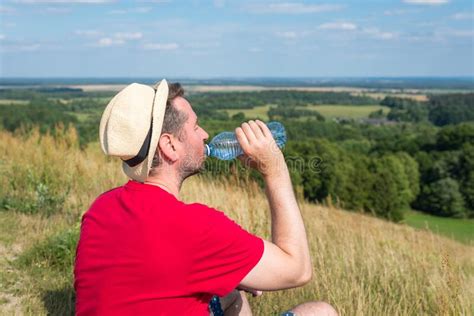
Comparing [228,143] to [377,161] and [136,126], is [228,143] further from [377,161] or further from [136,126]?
[377,161]

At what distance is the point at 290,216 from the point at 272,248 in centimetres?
17

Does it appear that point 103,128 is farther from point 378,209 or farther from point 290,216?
point 378,209

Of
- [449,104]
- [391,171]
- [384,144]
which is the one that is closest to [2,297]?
[391,171]

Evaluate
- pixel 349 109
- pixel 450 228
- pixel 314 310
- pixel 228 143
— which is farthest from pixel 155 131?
pixel 349 109

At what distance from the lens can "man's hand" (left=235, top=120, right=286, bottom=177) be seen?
86.2 inches

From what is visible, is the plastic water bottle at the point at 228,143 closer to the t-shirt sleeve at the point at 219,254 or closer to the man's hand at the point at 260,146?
the man's hand at the point at 260,146

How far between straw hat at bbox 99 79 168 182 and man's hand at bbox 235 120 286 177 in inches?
12.1

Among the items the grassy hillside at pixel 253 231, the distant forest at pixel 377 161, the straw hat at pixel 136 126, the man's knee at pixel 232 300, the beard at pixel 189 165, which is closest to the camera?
the straw hat at pixel 136 126

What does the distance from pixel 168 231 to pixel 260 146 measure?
484 mm

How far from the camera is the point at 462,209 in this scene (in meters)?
46.1

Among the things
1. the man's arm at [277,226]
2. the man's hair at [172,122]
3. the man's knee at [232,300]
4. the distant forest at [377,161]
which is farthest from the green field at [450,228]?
the man's hair at [172,122]

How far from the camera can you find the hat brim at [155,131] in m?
2.13

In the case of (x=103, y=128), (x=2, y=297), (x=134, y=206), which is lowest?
(x=2, y=297)

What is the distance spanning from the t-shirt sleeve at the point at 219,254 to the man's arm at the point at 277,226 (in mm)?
46
